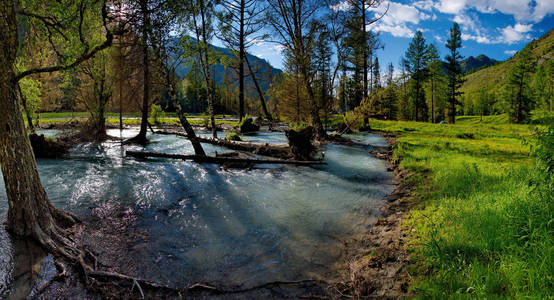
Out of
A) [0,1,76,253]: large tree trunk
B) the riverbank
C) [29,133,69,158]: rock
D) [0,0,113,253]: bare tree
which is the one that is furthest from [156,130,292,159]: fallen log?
[0,1,76,253]: large tree trunk

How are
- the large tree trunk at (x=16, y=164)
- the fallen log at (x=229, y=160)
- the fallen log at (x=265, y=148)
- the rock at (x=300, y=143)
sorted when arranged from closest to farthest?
the large tree trunk at (x=16, y=164) → the fallen log at (x=229, y=160) → the rock at (x=300, y=143) → the fallen log at (x=265, y=148)

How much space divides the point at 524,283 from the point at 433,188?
17.0 feet

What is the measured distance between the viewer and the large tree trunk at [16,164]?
4398 millimetres

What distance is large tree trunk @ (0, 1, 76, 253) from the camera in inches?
173

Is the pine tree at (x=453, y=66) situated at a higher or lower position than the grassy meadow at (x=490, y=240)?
higher

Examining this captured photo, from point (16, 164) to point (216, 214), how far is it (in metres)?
4.33

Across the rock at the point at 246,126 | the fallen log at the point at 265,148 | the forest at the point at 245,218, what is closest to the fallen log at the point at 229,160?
the forest at the point at 245,218

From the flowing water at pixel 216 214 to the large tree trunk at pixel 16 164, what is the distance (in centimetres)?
47

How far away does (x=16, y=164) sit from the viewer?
4613 mm

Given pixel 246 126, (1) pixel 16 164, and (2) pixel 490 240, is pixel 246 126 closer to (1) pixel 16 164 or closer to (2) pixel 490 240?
(1) pixel 16 164

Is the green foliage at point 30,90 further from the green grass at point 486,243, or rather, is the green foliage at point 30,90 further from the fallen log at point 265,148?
the green grass at point 486,243

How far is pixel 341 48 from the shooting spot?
2208 centimetres

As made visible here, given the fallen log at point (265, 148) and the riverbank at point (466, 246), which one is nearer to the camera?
the riverbank at point (466, 246)

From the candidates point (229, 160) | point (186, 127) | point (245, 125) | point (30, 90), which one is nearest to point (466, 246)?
point (229, 160)
